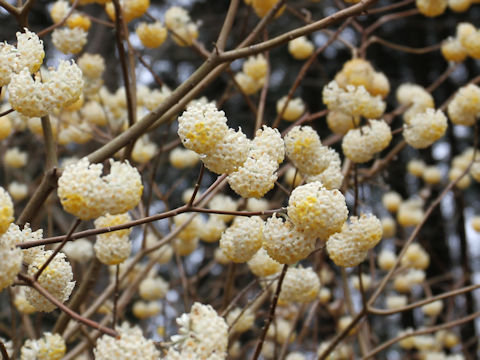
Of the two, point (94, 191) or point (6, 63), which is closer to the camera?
point (94, 191)

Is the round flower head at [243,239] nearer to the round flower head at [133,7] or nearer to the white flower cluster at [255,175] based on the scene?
the white flower cluster at [255,175]

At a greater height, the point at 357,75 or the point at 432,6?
A: the point at 432,6

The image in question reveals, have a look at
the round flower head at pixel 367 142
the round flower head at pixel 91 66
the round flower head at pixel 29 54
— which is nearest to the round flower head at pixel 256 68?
the round flower head at pixel 91 66

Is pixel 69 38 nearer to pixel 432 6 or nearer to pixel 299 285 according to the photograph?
pixel 299 285

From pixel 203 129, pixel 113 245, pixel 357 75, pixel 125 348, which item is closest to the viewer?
pixel 125 348

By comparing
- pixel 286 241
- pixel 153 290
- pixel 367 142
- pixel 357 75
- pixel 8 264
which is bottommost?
pixel 8 264

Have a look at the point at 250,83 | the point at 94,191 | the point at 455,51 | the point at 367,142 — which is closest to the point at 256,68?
the point at 250,83

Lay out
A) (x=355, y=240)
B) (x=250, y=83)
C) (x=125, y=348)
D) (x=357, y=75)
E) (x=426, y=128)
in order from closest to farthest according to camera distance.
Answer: (x=125, y=348)
(x=355, y=240)
(x=426, y=128)
(x=357, y=75)
(x=250, y=83)
